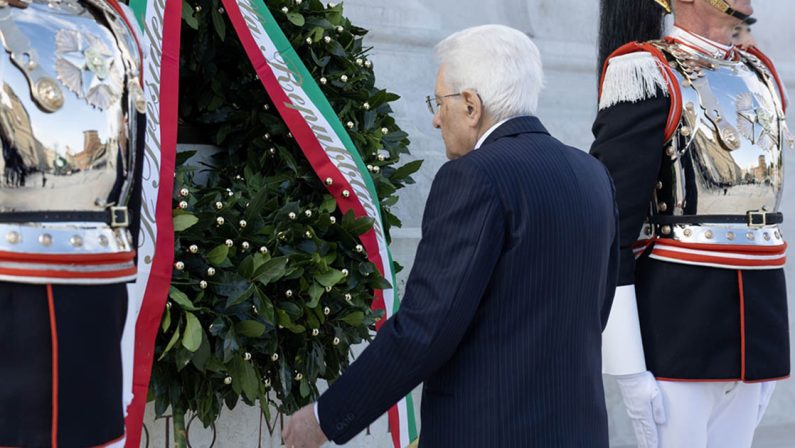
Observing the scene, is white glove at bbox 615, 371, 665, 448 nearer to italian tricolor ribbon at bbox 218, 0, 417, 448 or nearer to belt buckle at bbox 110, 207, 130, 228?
italian tricolor ribbon at bbox 218, 0, 417, 448

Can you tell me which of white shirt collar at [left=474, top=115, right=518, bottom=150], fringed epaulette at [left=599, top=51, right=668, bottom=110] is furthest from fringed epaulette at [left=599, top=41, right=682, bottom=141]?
white shirt collar at [left=474, top=115, right=518, bottom=150]

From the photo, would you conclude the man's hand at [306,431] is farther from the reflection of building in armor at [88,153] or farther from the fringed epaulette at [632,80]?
the fringed epaulette at [632,80]

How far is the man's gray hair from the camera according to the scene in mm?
2123

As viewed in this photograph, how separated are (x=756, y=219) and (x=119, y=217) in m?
1.65

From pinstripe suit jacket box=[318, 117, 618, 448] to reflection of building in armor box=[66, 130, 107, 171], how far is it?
0.60 meters

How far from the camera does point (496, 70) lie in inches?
83.2

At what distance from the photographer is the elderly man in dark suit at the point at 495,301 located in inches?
78.6

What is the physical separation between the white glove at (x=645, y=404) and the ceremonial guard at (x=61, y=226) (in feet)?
4.33

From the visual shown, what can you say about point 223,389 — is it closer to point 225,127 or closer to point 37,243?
point 225,127

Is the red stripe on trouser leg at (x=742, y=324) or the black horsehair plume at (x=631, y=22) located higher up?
the black horsehair plume at (x=631, y=22)

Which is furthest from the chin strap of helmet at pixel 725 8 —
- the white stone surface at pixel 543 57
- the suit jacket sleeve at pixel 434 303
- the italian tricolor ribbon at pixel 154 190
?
the white stone surface at pixel 543 57

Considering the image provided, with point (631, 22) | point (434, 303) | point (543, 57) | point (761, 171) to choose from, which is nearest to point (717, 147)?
point (761, 171)

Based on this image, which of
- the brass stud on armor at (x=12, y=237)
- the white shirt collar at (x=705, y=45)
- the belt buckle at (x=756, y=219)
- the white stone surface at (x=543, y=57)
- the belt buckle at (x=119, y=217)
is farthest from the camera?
the white stone surface at (x=543, y=57)

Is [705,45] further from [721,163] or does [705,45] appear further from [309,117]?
[309,117]
